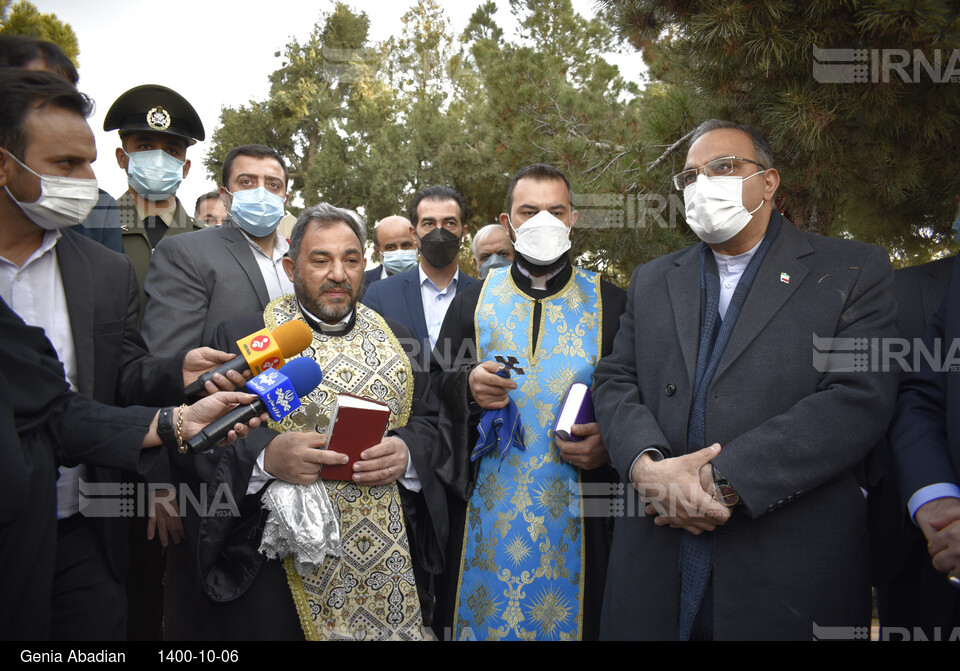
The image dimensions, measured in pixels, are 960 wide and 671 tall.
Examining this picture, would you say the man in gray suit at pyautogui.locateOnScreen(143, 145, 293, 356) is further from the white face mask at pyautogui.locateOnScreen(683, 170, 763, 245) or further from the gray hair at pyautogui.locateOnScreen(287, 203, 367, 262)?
the white face mask at pyautogui.locateOnScreen(683, 170, 763, 245)

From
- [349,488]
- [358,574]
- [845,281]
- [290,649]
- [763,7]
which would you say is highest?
[763,7]

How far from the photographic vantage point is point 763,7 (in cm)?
317

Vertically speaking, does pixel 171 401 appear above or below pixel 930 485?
above

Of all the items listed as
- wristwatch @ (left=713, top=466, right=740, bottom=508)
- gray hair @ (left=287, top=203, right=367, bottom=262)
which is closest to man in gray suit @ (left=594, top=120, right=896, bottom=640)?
wristwatch @ (left=713, top=466, right=740, bottom=508)

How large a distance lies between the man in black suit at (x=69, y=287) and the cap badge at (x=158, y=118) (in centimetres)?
149

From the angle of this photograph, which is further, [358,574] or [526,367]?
[526,367]

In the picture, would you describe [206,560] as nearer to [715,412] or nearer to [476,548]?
[476,548]

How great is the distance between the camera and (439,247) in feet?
16.1

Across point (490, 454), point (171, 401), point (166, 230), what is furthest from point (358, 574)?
point (166, 230)

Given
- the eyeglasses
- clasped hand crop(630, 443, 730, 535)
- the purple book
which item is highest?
the eyeglasses

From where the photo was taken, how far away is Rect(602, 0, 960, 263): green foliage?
10.0 feet

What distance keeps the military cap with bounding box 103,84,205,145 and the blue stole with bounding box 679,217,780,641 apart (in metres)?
3.19

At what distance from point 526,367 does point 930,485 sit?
5.68ft

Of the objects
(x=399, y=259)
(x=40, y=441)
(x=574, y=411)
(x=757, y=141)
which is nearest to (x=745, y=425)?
(x=574, y=411)
